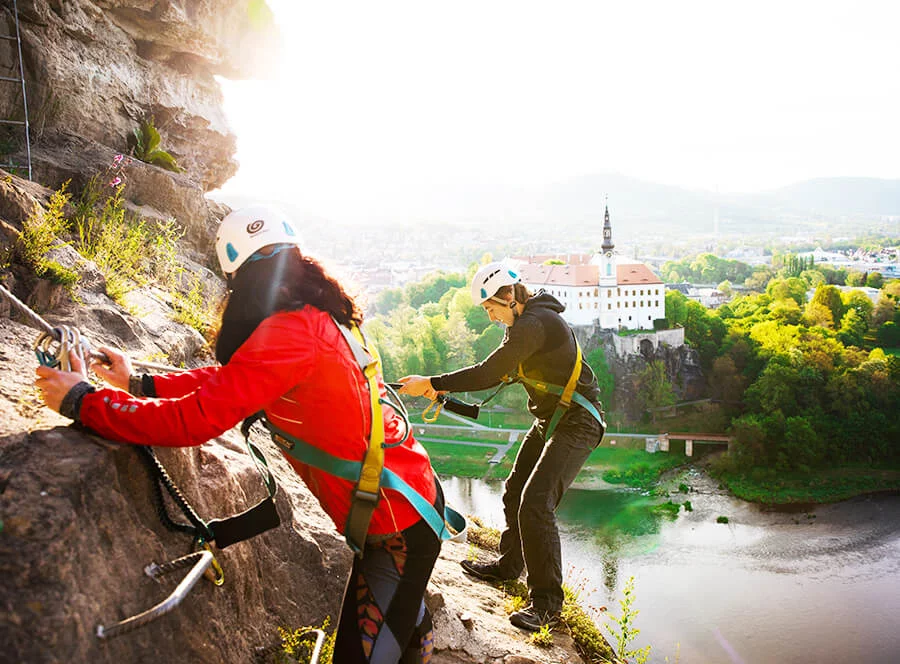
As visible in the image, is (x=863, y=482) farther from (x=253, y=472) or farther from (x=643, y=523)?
(x=253, y=472)

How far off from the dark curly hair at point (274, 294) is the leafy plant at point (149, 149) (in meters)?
7.01

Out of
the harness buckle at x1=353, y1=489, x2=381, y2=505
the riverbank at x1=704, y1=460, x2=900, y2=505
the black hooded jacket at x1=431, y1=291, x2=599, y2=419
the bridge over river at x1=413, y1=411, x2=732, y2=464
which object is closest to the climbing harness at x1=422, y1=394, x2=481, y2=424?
the black hooded jacket at x1=431, y1=291, x2=599, y2=419

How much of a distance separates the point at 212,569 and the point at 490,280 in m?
2.17

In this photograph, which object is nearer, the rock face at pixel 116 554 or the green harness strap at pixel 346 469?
the rock face at pixel 116 554

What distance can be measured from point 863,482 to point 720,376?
13.7m

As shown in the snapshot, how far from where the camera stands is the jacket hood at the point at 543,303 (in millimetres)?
4004

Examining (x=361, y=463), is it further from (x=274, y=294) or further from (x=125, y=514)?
(x=125, y=514)

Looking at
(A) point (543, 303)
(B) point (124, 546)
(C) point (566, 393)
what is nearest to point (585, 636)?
(C) point (566, 393)

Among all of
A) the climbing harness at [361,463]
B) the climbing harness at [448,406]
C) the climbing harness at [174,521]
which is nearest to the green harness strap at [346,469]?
the climbing harness at [361,463]

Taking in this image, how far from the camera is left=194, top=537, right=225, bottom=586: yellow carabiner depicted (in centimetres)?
226

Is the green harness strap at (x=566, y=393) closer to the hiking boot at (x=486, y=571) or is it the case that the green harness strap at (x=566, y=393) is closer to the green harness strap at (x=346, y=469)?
the hiking boot at (x=486, y=571)

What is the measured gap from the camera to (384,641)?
2.14m

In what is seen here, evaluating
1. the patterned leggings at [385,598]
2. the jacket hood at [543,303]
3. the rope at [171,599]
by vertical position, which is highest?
the jacket hood at [543,303]

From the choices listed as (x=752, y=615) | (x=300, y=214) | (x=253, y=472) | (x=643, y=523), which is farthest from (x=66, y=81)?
(x=300, y=214)
